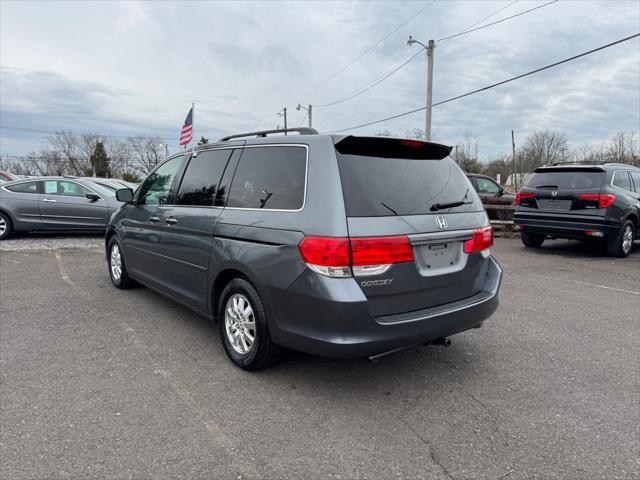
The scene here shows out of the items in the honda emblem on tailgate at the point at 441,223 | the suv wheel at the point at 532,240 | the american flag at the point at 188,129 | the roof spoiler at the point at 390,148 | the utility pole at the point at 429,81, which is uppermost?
the utility pole at the point at 429,81

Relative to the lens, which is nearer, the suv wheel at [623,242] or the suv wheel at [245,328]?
the suv wheel at [245,328]

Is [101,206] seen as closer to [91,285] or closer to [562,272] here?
[91,285]

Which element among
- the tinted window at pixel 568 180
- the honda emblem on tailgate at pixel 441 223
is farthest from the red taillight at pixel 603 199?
the honda emblem on tailgate at pixel 441 223

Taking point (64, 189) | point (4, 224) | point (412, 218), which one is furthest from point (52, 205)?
point (412, 218)

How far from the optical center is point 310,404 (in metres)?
3.01

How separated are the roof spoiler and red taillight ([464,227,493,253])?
2.22ft

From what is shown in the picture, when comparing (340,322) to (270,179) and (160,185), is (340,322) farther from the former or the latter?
(160,185)

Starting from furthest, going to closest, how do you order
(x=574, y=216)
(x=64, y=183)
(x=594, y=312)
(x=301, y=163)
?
(x=64, y=183)
(x=574, y=216)
(x=594, y=312)
(x=301, y=163)

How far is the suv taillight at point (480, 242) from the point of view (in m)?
3.37

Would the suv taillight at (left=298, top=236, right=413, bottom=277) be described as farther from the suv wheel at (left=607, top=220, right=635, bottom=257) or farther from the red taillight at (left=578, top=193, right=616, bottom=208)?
the suv wheel at (left=607, top=220, right=635, bottom=257)

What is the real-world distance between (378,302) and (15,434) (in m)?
2.26

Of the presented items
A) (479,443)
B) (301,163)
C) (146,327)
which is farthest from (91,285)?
(479,443)

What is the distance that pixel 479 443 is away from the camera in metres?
2.59

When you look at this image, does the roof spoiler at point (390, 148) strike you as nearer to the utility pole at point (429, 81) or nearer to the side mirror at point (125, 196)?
the side mirror at point (125, 196)
